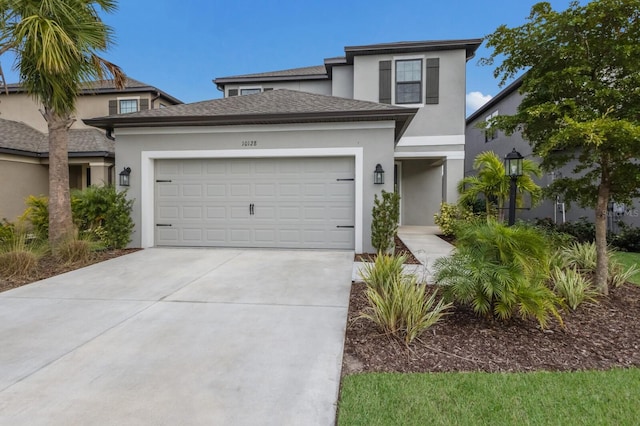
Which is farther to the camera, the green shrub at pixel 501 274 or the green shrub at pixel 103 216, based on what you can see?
the green shrub at pixel 103 216

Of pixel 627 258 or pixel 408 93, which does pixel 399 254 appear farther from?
pixel 408 93

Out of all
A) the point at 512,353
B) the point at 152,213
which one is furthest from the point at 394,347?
the point at 152,213

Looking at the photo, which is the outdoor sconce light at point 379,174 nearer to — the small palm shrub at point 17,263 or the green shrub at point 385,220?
the green shrub at point 385,220

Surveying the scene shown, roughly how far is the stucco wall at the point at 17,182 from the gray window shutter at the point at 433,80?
14.7 metres

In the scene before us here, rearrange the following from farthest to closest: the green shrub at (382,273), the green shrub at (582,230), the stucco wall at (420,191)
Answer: the stucco wall at (420,191), the green shrub at (582,230), the green shrub at (382,273)

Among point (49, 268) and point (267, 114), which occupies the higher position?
point (267, 114)

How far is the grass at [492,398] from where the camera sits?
2.33m

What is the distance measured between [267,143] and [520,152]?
11.1 meters

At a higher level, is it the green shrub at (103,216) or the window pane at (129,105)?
the window pane at (129,105)

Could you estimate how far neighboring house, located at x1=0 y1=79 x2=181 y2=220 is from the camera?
39.6 ft

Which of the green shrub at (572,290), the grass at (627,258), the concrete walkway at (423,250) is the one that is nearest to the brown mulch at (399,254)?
the concrete walkway at (423,250)

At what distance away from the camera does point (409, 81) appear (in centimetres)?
1277

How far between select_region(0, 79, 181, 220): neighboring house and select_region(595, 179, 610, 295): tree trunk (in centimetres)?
1321

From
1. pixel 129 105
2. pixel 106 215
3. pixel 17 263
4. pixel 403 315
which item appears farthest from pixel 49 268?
pixel 129 105
